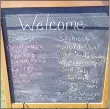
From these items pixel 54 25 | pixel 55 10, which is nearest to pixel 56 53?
pixel 54 25

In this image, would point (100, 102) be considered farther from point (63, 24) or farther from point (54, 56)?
point (63, 24)

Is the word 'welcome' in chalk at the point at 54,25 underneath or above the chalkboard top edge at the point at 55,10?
underneath

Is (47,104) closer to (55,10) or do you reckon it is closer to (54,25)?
(54,25)

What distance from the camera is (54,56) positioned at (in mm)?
2709

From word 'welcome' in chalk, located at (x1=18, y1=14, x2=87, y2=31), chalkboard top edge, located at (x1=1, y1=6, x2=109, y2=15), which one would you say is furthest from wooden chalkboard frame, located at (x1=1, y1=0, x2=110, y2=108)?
word 'welcome' in chalk, located at (x1=18, y1=14, x2=87, y2=31)

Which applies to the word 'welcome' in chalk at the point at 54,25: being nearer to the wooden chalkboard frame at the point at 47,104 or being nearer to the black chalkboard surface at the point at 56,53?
the black chalkboard surface at the point at 56,53

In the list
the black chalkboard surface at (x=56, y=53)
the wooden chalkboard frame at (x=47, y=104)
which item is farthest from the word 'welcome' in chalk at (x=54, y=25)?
the wooden chalkboard frame at (x=47, y=104)

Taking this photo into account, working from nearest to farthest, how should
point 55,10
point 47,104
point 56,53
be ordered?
1. point 55,10
2. point 56,53
3. point 47,104

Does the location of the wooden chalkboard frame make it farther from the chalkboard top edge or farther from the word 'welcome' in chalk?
the word 'welcome' in chalk

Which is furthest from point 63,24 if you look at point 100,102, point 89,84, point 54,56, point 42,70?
point 100,102

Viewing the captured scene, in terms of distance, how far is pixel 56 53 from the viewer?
2.69 m

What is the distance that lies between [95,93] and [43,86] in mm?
577

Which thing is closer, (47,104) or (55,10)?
(55,10)

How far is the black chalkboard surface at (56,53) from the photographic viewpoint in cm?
255
